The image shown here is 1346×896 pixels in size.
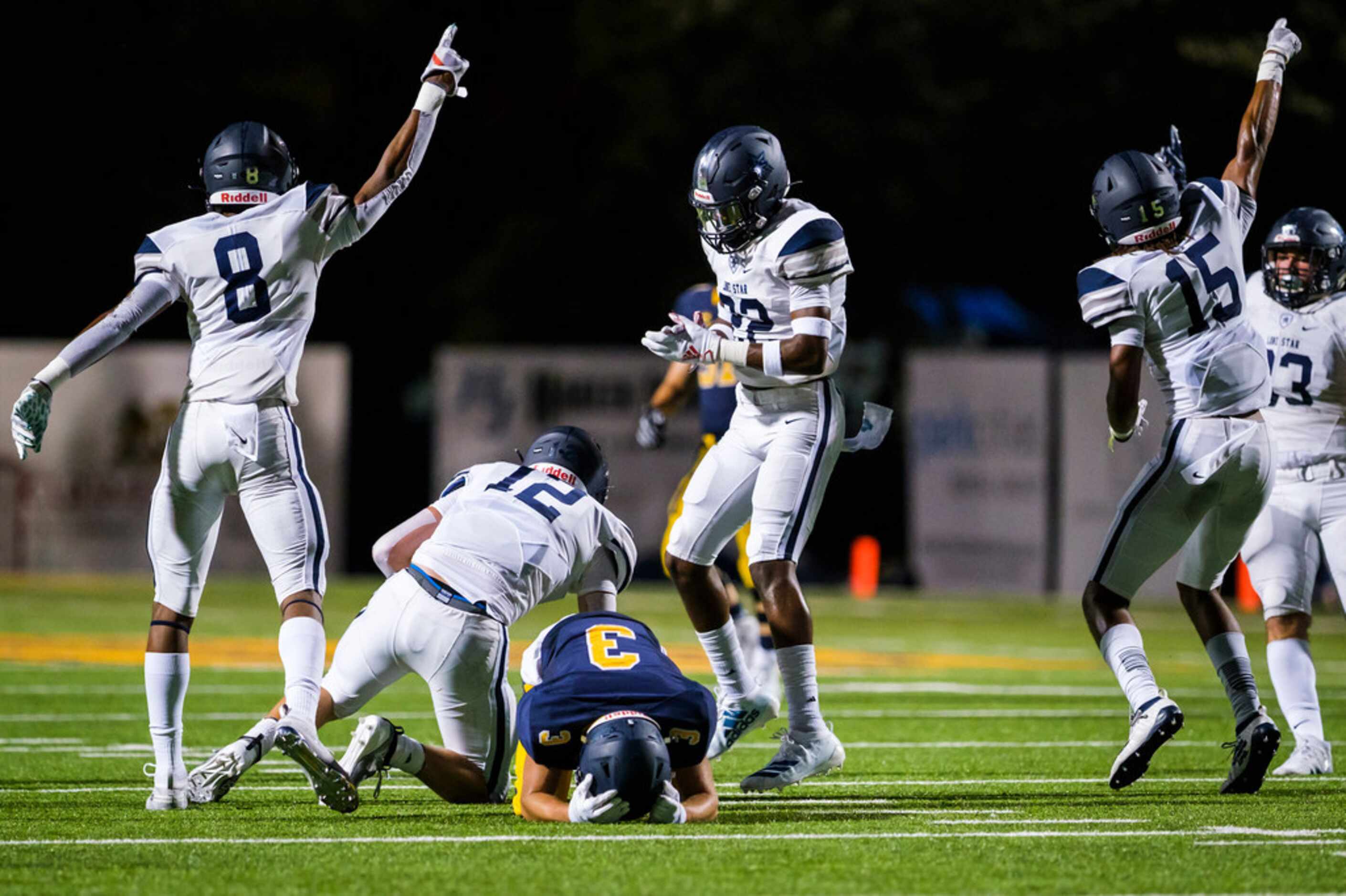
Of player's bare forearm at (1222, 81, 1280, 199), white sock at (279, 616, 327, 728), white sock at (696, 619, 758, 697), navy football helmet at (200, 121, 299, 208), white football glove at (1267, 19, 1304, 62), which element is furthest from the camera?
white football glove at (1267, 19, 1304, 62)

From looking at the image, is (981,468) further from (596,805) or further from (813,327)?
(596,805)

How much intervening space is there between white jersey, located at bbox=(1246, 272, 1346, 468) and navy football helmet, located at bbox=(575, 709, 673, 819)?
133 inches

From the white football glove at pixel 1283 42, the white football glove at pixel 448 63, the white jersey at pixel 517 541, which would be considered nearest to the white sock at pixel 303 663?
the white jersey at pixel 517 541

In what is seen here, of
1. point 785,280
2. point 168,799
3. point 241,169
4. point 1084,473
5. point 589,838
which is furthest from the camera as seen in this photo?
point 1084,473

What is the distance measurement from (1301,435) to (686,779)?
3266 millimetres

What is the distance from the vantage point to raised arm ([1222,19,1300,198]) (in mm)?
7500

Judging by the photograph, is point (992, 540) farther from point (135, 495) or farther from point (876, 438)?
point (876, 438)

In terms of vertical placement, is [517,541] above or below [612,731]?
above

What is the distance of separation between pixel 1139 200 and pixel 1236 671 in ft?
5.44

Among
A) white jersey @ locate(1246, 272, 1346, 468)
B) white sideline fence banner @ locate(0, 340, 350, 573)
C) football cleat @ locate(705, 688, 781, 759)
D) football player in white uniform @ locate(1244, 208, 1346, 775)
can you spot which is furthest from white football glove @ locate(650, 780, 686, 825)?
white sideline fence banner @ locate(0, 340, 350, 573)

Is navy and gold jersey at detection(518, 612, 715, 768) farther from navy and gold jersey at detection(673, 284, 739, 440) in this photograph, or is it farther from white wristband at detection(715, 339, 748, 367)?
navy and gold jersey at detection(673, 284, 739, 440)

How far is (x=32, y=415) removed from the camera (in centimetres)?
638

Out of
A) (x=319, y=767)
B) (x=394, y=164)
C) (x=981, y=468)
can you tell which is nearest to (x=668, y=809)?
(x=319, y=767)

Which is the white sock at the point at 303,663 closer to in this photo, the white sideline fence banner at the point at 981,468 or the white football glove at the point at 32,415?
the white football glove at the point at 32,415
